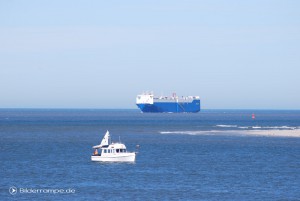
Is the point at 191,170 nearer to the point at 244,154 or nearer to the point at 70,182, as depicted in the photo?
the point at 70,182

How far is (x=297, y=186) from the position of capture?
57.7 metres

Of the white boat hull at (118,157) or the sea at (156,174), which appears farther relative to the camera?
the white boat hull at (118,157)

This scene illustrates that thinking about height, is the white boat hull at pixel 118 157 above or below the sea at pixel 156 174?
above

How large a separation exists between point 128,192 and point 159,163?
22.0 metres

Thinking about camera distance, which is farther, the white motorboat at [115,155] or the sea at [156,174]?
the white motorboat at [115,155]

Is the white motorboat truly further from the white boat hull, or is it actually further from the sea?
the sea

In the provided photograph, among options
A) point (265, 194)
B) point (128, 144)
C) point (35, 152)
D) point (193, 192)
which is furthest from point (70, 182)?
point (128, 144)

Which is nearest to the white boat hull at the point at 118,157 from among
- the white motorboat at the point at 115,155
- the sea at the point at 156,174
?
the white motorboat at the point at 115,155

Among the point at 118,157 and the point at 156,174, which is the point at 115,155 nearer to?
the point at 118,157

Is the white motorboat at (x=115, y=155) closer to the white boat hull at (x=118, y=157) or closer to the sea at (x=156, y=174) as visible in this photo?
the white boat hull at (x=118, y=157)

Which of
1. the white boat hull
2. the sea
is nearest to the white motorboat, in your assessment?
the white boat hull

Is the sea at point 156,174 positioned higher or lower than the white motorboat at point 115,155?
lower

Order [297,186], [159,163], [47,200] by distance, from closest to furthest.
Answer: [47,200] → [297,186] → [159,163]

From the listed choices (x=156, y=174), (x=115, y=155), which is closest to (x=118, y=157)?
(x=115, y=155)
